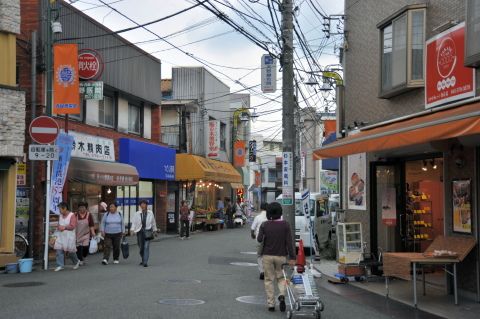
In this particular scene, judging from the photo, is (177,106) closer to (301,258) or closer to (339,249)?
(339,249)

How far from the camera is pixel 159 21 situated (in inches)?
595

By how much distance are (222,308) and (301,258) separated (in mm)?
1531

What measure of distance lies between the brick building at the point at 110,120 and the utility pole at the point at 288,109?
22.6 feet

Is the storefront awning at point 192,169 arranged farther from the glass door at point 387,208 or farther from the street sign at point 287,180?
the glass door at point 387,208

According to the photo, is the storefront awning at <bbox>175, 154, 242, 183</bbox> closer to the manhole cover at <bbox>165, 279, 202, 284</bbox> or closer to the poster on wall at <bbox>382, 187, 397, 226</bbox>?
the poster on wall at <bbox>382, 187, 397, 226</bbox>

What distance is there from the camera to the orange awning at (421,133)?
320 inches

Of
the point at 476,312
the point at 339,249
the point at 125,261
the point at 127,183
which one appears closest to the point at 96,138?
the point at 127,183

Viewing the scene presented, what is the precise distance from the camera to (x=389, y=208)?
1376 cm

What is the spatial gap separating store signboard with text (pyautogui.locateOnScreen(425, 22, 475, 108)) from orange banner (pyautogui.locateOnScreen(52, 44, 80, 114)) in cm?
1013

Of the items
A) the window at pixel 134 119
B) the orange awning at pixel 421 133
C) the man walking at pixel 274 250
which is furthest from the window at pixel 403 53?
the window at pixel 134 119

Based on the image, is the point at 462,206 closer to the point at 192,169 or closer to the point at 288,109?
the point at 288,109

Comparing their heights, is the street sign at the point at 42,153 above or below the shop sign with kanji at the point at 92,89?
below

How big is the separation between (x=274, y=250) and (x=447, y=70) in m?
4.96

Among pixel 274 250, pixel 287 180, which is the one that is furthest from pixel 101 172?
pixel 274 250
